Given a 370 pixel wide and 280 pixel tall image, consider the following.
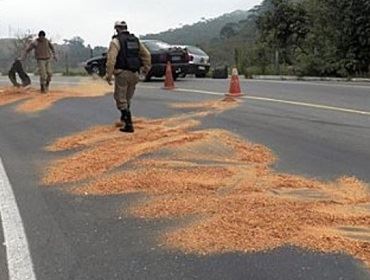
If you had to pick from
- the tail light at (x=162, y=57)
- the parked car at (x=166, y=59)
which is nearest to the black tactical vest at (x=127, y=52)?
the parked car at (x=166, y=59)

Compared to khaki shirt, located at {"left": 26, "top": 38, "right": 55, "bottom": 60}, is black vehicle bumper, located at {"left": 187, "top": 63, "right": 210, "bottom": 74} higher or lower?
lower

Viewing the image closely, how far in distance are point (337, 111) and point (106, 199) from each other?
24.5ft

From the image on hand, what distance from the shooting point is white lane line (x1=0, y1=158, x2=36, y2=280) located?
4.64m

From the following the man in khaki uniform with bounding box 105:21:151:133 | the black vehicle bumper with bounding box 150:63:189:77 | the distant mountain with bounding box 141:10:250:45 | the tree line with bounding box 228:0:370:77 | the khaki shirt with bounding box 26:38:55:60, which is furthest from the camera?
the distant mountain with bounding box 141:10:250:45

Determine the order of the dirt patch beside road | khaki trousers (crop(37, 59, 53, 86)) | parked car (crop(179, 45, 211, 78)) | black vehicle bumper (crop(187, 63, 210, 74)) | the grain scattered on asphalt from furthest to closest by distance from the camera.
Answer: parked car (crop(179, 45, 211, 78))
black vehicle bumper (crop(187, 63, 210, 74))
khaki trousers (crop(37, 59, 53, 86))
the dirt patch beside road
the grain scattered on asphalt

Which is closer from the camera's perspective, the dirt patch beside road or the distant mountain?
the dirt patch beside road

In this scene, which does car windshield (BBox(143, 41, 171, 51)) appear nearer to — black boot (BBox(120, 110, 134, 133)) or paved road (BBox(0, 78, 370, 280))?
paved road (BBox(0, 78, 370, 280))

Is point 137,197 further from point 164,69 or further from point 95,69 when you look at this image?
point 95,69

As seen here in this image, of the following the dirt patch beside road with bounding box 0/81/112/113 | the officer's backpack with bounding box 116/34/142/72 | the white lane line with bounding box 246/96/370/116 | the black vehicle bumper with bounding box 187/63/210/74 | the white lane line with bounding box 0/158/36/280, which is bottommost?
the white lane line with bounding box 0/158/36/280

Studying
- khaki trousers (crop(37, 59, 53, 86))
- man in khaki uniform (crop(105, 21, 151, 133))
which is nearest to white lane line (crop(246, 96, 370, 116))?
man in khaki uniform (crop(105, 21, 151, 133))

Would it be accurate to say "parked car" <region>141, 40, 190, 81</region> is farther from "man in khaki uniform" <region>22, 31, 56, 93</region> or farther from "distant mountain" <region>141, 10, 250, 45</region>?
"distant mountain" <region>141, 10, 250, 45</region>

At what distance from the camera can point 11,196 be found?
6.90 meters

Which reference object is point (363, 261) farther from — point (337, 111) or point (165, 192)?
point (337, 111)

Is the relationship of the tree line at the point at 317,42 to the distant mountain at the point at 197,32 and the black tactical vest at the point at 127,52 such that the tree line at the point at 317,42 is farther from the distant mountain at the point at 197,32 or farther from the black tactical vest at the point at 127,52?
the distant mountain at the point at 197,32
